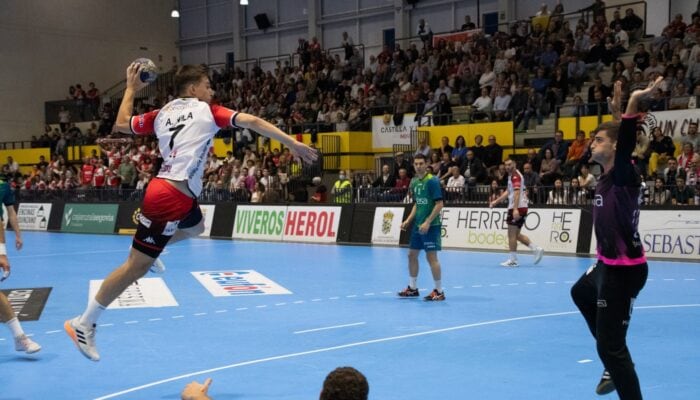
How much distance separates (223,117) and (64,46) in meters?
41.3

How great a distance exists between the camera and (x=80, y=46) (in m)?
44.9

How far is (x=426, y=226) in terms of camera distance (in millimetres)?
11695

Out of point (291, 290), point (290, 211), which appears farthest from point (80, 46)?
point (291, 290)

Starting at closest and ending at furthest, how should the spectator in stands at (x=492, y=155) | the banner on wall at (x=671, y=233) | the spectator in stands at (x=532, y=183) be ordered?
the banner on wall at (x=671, y=233) → the spectator in stands at (x=532, y=183) → the spectator in stands at (x=492, y=155)

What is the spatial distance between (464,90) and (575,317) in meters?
18.5

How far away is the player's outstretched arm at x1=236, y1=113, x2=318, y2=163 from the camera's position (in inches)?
231

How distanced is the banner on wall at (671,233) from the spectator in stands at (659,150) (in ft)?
7.13

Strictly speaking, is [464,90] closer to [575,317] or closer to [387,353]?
[575,317]

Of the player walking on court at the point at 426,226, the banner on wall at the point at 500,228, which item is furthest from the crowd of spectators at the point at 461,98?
the player walking on court at the point at 426,226

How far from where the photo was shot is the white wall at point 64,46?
4231 centimetres

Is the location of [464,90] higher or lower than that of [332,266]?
higher

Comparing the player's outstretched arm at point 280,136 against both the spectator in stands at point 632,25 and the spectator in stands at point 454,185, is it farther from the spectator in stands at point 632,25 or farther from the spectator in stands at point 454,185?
the spectator in stands at point 632,25

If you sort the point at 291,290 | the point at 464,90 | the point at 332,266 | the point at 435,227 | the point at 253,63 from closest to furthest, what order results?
the point at 435,227, the point at 291,290, the point at 332,266, the point at 464,90, the point at 253,63

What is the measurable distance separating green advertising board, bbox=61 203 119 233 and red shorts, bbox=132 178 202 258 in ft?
79.3
